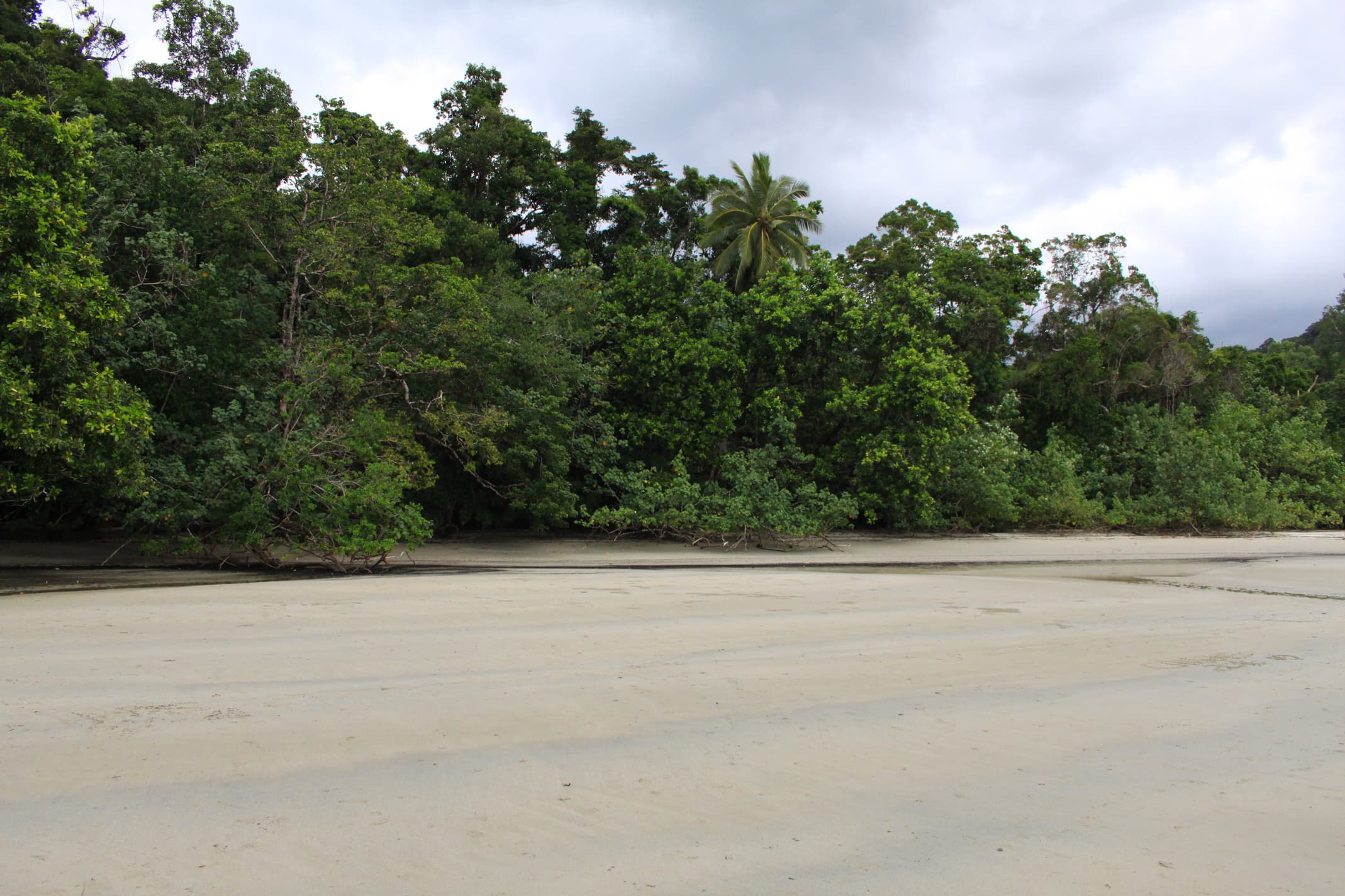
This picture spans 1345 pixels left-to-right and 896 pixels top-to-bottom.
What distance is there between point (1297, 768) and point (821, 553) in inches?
558

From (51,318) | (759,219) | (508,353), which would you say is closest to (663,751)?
(51,318)

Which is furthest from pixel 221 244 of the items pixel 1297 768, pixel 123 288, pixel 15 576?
pixel 1297 768

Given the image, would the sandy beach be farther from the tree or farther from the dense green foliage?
the dense green foliage

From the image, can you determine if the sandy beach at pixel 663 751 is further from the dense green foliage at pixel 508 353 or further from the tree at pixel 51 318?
the dense green foliage at pixel 508 353

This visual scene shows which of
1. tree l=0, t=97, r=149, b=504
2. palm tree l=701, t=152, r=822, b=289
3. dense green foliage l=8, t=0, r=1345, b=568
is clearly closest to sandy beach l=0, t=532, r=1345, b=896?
tree l=0, t=97, r=149, b=504

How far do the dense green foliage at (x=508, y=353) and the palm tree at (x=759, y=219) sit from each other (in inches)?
4.4

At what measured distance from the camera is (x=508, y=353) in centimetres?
1855

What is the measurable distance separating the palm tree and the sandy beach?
18.2 meters

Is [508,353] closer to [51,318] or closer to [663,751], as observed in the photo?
[51,318]

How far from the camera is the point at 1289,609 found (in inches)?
417

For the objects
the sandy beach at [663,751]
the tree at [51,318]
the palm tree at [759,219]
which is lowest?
the sandy beach at [663,751]

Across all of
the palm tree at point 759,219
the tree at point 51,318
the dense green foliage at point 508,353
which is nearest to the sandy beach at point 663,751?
the tree at point 51,318

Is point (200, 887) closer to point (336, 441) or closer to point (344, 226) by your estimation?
point (336, 441)

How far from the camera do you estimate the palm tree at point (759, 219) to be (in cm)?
2605
